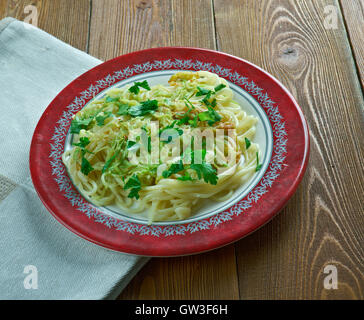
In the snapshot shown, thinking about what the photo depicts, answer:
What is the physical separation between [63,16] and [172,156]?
2.20 metres

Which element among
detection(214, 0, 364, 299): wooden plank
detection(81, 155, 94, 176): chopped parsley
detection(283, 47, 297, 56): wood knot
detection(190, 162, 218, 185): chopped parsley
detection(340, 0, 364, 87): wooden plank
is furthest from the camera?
detection(283, 47, 297, 56): wood knot

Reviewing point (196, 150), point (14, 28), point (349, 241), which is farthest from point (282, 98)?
point (14, 28)

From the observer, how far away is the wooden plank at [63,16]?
362cm

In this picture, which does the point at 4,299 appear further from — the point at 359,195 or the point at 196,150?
the point at 359,195

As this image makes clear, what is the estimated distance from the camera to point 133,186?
2.25 meters

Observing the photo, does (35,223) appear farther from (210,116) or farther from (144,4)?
(144,4)

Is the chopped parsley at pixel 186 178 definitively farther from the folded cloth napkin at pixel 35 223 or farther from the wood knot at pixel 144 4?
the wood knot at pixel 144 4

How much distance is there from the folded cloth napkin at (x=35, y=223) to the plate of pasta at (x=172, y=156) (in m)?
0.16

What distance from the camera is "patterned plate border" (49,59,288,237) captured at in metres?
2.11

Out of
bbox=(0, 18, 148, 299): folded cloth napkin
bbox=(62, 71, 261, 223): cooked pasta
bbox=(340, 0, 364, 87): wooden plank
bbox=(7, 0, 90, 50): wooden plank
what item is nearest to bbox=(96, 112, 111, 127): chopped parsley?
bbox=(62, 71, 261, 223): cooked pasta

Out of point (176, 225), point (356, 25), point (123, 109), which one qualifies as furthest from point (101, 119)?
point (356, 25)

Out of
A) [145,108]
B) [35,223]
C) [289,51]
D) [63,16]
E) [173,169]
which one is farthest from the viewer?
[63,16]

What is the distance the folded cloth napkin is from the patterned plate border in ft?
0.58

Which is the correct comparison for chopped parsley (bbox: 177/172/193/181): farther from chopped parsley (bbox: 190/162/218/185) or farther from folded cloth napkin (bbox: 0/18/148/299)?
folded cloth napkin (bbox: 0/18/148/299)
